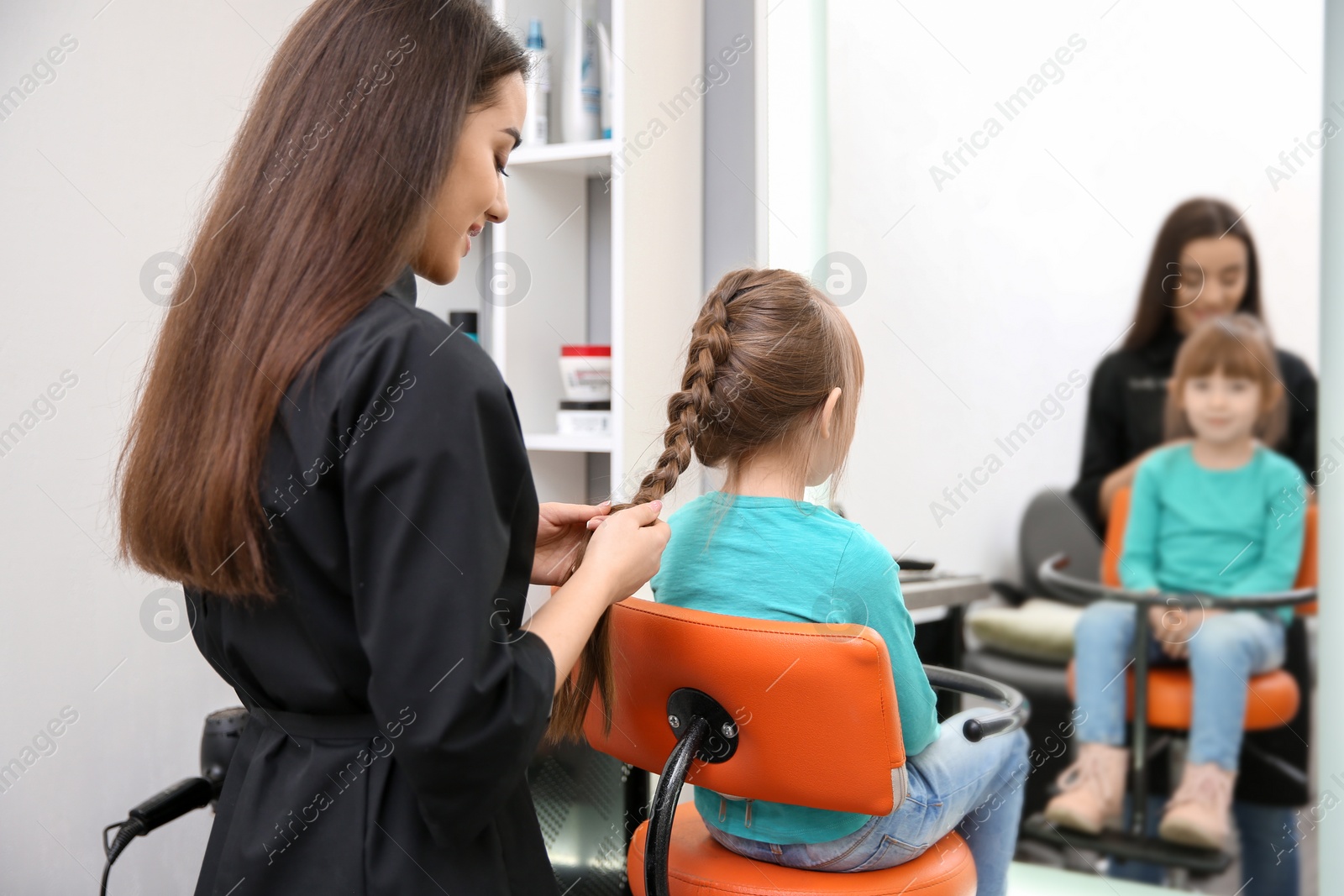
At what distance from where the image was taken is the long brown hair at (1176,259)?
257 cm

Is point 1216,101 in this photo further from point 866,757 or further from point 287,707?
point 287,707

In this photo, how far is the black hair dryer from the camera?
124cm

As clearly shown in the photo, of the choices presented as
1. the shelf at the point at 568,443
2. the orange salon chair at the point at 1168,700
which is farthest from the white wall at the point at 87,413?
the orange salon chair at the point at 1168,700

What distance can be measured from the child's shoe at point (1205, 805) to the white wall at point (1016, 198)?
31.5 inches

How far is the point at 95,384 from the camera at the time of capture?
1546mm

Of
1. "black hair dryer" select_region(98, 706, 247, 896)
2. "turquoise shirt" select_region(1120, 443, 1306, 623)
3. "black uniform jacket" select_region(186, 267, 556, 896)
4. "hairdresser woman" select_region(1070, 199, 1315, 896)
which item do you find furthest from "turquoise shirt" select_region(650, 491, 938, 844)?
"hairdresser woman" select_region(1070, 199, 1315, 896)

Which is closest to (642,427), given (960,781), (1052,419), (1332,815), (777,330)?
(777,330)

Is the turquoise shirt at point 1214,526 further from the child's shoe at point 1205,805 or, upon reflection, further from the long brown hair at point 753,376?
the long brown hair at point 753,376

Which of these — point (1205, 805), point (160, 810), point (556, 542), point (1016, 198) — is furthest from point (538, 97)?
point (1205, 805)

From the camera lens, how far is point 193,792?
4.32 feet

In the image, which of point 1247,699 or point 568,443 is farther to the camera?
point 1247,699

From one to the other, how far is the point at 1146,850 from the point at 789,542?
1999 millimetres

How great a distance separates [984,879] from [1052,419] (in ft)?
6.54

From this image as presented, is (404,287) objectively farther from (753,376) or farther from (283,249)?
(753,376)
